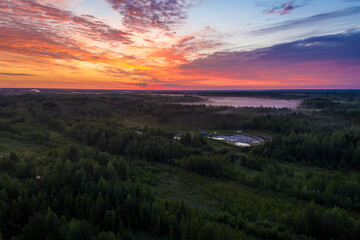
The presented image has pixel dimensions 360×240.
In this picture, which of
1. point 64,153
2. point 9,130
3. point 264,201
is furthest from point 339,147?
point 9,130

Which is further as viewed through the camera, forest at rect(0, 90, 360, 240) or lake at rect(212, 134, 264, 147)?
lake at rect(212, 134, 264, 147)

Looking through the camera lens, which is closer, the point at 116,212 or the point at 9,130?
the point at 116,212

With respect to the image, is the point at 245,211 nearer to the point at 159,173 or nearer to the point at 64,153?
the point at 159,173

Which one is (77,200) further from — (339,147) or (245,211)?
(339,147)

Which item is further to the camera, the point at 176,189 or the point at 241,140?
the point at 241,140

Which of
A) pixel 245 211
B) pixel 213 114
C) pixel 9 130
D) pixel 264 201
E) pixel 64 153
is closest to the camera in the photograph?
pixel 245 211

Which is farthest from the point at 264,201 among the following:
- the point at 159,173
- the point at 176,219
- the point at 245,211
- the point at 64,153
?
the point at 64,153

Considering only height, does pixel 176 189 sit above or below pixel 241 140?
below

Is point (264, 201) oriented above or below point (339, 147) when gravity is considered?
below

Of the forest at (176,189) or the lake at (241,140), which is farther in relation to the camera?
the lake at (241,140)

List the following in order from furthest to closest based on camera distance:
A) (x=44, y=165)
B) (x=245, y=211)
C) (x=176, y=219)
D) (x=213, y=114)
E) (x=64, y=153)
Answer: (x=213, y=114), (x=64, y=153), (x=44, y=165), (x=245, y=211), (x=176, y=219)
